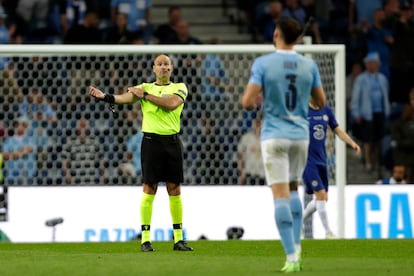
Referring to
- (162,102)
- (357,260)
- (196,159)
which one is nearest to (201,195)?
(196,159)

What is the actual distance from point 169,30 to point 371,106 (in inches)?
142

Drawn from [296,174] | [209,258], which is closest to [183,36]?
[209,258]

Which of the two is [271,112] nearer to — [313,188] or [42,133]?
[313,188]

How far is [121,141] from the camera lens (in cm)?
2173

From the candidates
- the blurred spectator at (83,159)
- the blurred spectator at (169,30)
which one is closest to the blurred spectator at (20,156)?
the blurred spectator at (83,159)

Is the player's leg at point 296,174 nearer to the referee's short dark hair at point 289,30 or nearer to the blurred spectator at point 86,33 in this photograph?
the referee's short dark hair at point 289,30

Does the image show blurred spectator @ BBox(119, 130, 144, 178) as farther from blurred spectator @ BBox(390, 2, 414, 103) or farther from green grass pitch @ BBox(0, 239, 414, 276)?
blurred spectator @ BBox(390, 2, 414, 103)

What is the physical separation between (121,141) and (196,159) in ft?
3.68

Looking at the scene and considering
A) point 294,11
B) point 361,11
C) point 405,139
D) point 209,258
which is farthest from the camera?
point 361,11

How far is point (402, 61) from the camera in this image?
27.2m

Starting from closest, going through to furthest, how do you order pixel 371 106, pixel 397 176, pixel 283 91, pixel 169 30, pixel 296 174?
pixel 283 91
pixel 296 174
pixel 397 176
pixel 371 106
pixel 169 30

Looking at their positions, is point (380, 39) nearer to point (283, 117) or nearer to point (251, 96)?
point (283, 117)

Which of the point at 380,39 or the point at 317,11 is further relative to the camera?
the point at 317,11

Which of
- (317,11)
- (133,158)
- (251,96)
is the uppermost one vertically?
(317,11)
